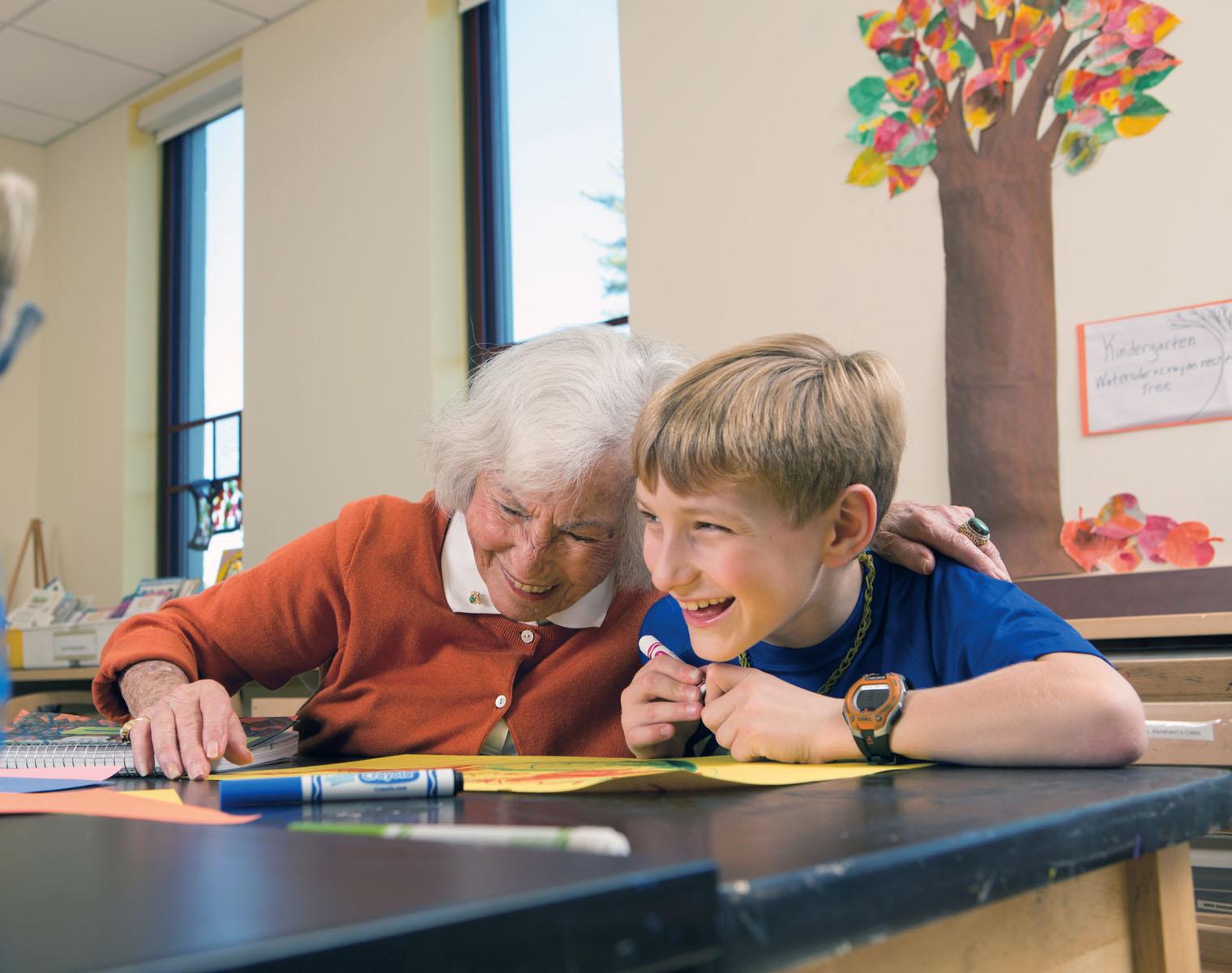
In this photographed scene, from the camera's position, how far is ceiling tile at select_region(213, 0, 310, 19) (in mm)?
4281

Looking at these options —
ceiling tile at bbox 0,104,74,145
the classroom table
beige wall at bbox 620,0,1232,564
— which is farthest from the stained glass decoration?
the classroom table

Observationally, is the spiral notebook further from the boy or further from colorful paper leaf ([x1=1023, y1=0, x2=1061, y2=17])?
colorful paper leaf ([x1=1023, y1=0, x2=1061, y2=17])

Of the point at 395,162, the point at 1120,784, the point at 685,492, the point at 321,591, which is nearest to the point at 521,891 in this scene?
the point at 1120,784

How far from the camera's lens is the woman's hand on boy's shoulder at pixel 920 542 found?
3.39 ft

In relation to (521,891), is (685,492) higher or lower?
higher

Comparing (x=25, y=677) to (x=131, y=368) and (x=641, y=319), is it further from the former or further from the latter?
(x=641, y=319)

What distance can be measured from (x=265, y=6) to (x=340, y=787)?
4296 millimetres

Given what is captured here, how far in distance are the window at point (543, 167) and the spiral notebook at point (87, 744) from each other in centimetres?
245

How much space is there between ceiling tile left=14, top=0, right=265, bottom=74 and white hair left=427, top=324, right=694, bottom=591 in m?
3.60

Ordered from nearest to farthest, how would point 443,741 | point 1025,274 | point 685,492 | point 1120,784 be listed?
point 1120,784
point 685,492
point 443,741
point 1025,274

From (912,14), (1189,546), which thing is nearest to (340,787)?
(1189,546)

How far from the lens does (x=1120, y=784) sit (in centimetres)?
62

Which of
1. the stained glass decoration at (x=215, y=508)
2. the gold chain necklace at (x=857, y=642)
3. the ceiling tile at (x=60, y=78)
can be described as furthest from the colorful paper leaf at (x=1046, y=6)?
the ceiling tile at (x=60, y=78)

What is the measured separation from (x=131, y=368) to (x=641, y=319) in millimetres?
2808
